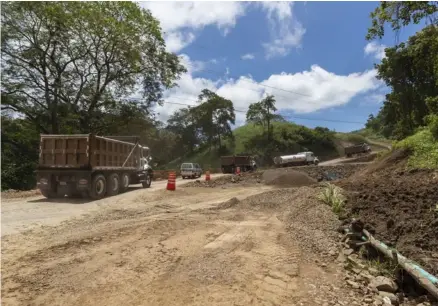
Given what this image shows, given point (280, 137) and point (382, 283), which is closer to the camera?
point (382, 283)

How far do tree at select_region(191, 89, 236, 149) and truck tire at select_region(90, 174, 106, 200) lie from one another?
150 ft

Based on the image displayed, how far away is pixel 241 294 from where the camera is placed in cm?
475

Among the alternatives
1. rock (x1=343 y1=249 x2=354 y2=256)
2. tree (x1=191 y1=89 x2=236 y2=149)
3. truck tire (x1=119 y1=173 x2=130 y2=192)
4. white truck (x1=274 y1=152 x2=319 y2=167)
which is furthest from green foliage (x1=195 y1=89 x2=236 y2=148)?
rock (x1=343 y1=249 x2=354 y2=256)

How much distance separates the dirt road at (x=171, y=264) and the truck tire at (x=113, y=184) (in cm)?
642

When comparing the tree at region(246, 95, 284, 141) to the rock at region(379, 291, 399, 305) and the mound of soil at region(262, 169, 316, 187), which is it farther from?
the rock at region(379, 291, 399, 305)

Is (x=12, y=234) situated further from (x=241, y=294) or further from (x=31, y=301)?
(x=241, y=294)

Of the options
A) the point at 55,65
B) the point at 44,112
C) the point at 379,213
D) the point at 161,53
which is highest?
the point at 161,53

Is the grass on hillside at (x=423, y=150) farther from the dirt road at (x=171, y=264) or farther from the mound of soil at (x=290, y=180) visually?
the dirt road at (x=171, y=264)

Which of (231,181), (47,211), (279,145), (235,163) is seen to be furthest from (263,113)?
(47,211)

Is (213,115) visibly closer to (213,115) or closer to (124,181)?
(213,115)

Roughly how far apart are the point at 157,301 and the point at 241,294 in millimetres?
1162

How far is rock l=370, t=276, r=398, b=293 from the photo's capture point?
18.1 ft

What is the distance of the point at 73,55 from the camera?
2895 centimetres

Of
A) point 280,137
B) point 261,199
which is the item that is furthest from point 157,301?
point 280,137
